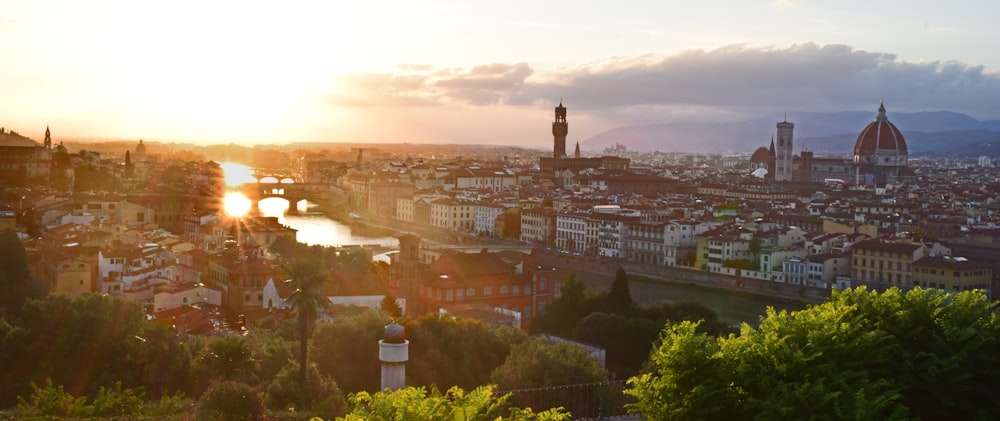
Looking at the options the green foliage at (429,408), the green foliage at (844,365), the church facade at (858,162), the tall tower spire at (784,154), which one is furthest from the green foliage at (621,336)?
the tall tower spire at (784,154)

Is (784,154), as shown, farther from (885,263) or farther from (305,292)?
(305,292)

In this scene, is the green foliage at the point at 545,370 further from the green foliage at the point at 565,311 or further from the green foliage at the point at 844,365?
the green foliage at the point at 565,311

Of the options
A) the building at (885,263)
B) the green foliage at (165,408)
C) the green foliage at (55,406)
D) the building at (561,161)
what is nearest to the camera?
the green foliage at (55,406)

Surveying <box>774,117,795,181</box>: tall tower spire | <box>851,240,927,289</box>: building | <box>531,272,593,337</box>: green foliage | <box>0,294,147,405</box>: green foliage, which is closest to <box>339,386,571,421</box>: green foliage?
<box>0,294,147,405</box>: green foliage

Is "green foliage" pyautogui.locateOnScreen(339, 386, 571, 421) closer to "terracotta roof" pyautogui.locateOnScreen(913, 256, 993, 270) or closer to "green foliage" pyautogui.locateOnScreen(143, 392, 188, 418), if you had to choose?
"green foliage" pyautogui.locateOnScreen(143, 392, 188, 418)

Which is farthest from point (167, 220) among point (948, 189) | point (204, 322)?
point (948, 189)

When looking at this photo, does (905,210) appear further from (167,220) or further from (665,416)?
(665,416)
